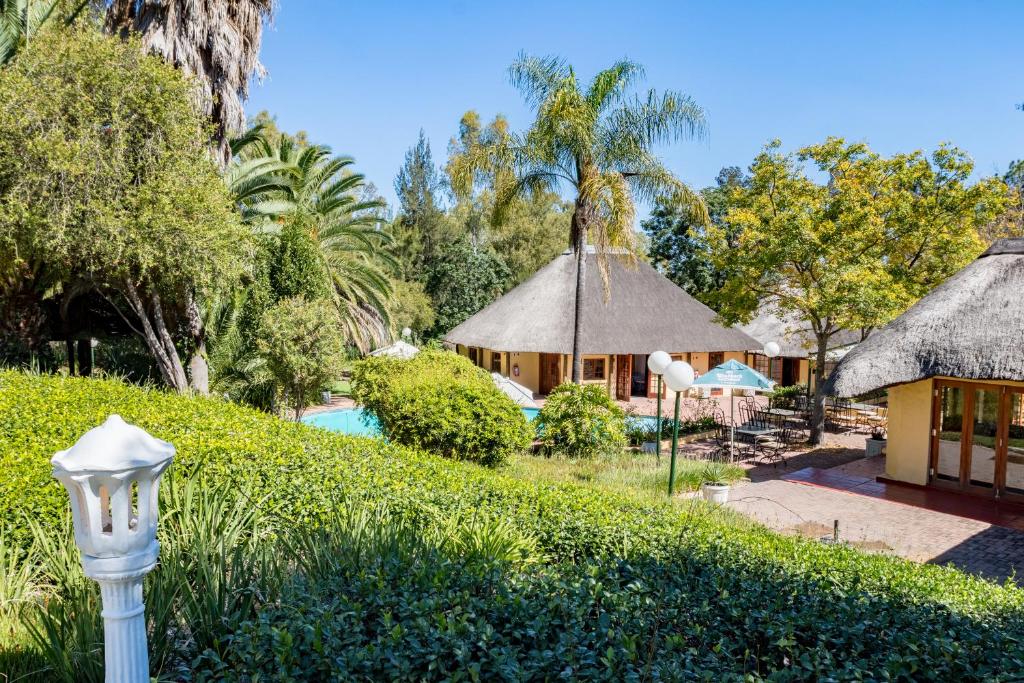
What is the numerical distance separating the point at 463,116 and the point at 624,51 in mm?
35156

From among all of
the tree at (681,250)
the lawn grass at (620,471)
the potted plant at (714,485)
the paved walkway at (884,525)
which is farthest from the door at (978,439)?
the tree at (681,250)

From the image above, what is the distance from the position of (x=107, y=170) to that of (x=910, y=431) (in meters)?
16.4

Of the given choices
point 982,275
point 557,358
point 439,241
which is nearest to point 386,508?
point 982,275

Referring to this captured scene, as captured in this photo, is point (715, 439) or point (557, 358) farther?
point (557, 358)

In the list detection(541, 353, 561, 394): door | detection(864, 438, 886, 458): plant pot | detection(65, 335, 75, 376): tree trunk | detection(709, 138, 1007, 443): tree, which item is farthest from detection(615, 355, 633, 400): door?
detection(65, 335, 75, 376): tree trunk

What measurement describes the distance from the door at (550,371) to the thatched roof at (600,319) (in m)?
1.58

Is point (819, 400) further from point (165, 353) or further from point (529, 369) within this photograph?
point (165, 353)

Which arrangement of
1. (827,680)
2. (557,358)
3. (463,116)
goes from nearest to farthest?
(827,680) → (557,358) → (463,116)

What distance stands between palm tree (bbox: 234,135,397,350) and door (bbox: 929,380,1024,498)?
52.0 feet

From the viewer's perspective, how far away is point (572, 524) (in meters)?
5.21

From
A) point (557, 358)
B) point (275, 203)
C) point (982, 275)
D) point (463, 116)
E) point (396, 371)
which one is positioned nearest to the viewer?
point (982, 275)

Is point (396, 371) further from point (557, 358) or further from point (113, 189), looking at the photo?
point (557, 358)

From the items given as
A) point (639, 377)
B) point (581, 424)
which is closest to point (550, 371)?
point (639, 377)

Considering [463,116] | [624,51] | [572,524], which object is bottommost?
[572,524]
